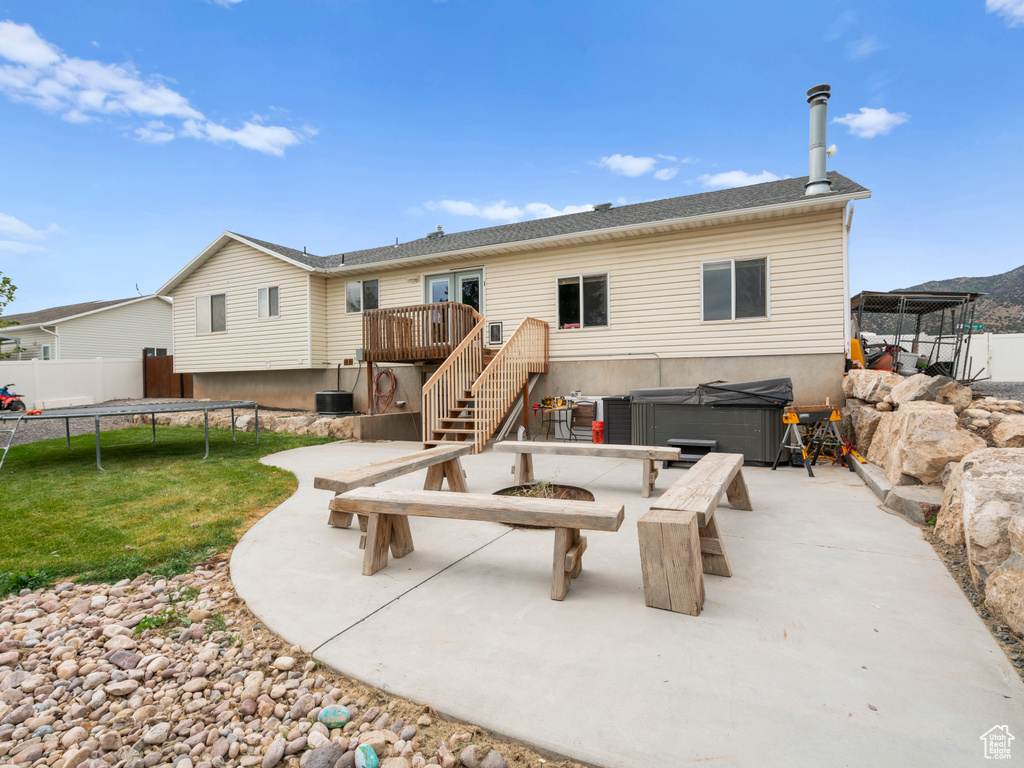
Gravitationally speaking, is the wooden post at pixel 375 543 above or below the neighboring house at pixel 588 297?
below

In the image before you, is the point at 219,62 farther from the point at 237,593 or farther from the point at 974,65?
the point at 974,65

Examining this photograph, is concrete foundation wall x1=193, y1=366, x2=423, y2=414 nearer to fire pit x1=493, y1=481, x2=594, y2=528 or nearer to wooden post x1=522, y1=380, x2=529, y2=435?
wooden post x1=522, y1=380, x2=529, y2=435

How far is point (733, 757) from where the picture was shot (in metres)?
1.41

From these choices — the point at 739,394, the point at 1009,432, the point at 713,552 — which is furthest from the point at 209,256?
the point at 1009,432

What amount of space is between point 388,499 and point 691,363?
7.77 meters

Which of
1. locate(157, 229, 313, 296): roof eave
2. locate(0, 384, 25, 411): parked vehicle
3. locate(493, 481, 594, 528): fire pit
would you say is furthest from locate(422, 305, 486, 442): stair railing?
locate(0, 384, 25, 411): parked vehicle

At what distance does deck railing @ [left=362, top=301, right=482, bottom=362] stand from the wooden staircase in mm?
415

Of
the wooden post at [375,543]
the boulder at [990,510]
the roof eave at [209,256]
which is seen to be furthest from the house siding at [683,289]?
the wooden post at [375,543]

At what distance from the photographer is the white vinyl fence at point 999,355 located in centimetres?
1602

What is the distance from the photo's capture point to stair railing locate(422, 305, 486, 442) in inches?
326

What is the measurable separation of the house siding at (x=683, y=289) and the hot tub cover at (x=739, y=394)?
8.64ft

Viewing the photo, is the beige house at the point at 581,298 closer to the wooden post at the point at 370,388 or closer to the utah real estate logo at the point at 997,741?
the wooden post at the point at 370,388

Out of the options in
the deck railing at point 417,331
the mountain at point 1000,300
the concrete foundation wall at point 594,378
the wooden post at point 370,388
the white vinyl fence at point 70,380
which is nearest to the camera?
the concrete foundation wall at point 594,378

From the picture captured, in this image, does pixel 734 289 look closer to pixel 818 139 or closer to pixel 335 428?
pixel 818 139
